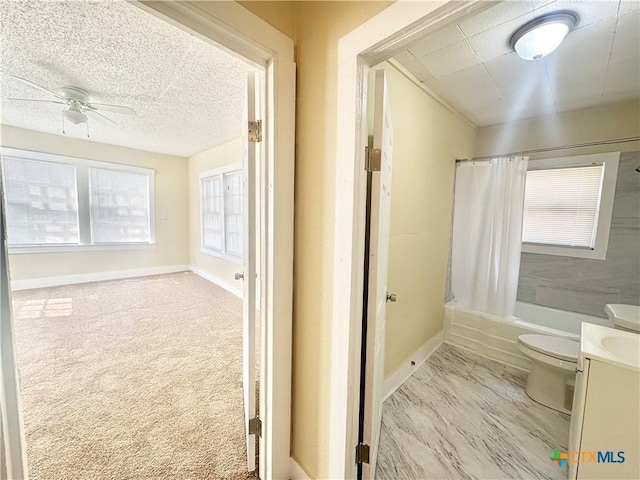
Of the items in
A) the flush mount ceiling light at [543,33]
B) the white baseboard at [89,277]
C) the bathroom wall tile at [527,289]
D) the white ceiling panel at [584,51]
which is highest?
the white ceiling panel at [584,51]

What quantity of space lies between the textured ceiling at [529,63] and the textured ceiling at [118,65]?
153cm

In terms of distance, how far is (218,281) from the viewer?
4.73 meters

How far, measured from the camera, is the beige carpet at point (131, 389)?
137 cm

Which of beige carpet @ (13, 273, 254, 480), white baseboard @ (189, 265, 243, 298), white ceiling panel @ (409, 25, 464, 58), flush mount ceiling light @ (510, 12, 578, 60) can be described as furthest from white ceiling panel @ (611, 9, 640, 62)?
white baseboard @ (189, 265, 243, 298)

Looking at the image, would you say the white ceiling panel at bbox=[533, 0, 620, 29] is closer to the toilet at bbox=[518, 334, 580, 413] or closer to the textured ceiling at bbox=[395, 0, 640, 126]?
the textured ceiling at bbox=[395, 0, 640, 126]

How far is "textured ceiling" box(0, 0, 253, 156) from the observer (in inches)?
62.6

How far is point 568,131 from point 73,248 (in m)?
7.07

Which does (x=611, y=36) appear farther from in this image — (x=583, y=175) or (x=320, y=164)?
(x=320, y=164)

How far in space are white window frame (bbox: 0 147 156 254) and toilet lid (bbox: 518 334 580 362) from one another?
19.8ft

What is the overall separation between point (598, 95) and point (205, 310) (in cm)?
469

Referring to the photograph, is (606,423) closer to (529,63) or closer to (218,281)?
(529,63)

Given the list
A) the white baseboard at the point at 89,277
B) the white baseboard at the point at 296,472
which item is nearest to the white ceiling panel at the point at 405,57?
the white baseboard at the point at 296,472

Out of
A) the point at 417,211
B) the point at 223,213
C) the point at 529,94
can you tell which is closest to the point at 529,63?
the point at 529,94

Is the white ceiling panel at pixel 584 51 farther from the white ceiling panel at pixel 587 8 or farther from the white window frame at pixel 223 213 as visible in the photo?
the white window frame at pixel 223 213
